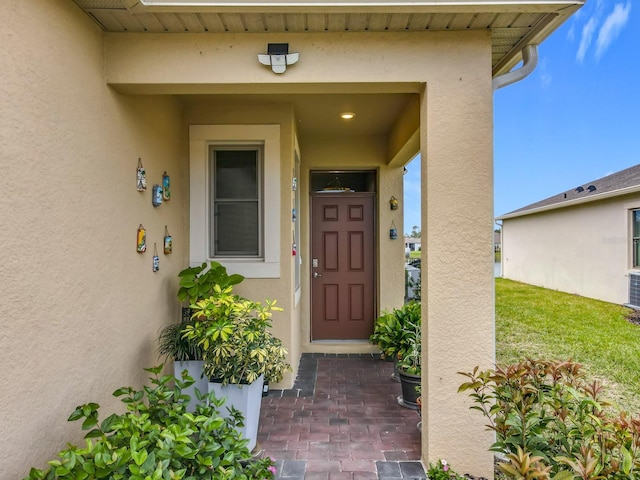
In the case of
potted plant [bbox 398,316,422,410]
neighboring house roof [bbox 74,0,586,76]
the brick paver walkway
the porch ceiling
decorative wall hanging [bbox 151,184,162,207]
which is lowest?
the brick paver walkway

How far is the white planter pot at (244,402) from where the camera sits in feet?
9.12

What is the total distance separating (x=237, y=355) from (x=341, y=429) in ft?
3.65

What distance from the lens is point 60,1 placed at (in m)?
2.02

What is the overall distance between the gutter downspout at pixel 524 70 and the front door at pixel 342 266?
2853mm

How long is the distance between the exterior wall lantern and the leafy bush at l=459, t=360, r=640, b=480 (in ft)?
7.32

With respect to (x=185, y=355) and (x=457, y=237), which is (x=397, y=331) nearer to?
(x=457, y=237)

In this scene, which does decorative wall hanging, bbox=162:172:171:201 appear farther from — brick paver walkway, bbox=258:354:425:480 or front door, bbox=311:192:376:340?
front door, bbox=311:192:376:340

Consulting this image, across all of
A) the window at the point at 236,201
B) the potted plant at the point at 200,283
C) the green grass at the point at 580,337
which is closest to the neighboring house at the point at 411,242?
the green grass at the point at 580,337

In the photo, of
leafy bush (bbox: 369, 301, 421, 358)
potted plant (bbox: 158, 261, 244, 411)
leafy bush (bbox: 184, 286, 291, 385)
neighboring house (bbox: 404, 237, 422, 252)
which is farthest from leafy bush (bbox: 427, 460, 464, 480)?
neighboring house (bbox: 404, 237, 422, 252)

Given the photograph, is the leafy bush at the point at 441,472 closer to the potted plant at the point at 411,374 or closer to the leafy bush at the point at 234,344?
the potted plant at the point at 411,374

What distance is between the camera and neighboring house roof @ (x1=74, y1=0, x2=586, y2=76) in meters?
2.21

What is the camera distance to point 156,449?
71.4 inches

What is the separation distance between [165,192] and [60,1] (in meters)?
1.60

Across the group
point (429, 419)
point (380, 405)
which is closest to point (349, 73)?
point (429, 419)
